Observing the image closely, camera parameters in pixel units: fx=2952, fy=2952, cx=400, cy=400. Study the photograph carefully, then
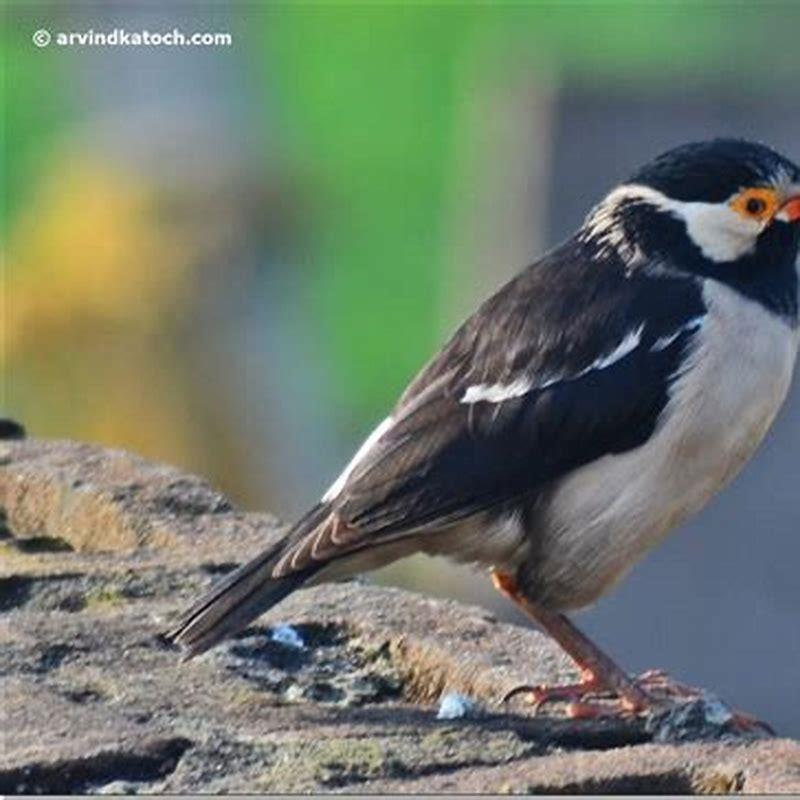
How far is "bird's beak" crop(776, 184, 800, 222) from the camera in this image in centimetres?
565

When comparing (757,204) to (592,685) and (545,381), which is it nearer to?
(545,381)

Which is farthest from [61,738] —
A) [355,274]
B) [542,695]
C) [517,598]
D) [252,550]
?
[355,274]

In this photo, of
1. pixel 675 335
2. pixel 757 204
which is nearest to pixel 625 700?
pixel 675 335

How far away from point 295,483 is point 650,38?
11.2ft

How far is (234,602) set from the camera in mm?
4797

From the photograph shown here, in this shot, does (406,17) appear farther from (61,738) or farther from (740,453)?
(61,738)

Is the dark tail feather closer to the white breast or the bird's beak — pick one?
the white breast

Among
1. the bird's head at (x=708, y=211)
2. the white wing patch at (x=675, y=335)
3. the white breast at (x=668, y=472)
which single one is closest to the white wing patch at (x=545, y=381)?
the white wing patch at (x=675, y=335)

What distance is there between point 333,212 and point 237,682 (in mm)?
9041

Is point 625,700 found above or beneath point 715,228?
beneath

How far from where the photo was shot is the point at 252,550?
5.32 metres

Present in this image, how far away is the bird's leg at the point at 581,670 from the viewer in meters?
4.68

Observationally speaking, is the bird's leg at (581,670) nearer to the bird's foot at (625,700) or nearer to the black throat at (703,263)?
the bird's foot at (625,700)

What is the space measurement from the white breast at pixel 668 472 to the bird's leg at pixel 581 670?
5 centimetres
